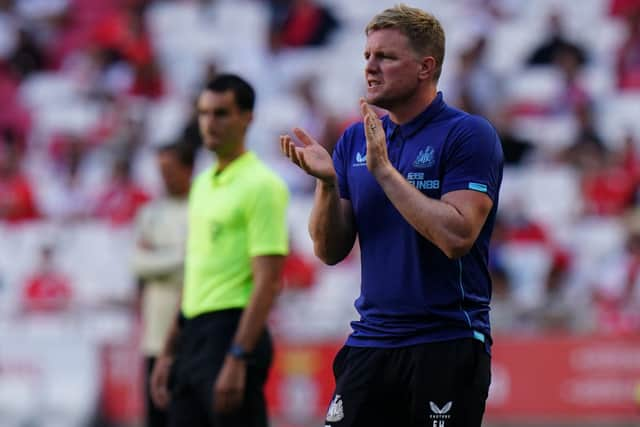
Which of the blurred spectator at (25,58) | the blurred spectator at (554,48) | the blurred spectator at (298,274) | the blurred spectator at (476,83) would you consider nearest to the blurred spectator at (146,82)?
the blurred spectator at (25,58)

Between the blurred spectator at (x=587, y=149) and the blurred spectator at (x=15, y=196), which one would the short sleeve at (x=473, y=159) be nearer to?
the blurred spectator at (x=587, y=149)

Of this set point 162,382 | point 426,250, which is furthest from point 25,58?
point 426,250

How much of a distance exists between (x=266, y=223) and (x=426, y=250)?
187 centimetres

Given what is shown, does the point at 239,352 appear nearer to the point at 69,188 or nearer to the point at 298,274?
the point at 298,274

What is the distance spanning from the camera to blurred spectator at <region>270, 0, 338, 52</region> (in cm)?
1616

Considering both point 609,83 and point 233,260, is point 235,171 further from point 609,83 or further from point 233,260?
point 609,83

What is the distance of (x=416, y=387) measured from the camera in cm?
445

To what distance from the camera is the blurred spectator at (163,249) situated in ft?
24.8

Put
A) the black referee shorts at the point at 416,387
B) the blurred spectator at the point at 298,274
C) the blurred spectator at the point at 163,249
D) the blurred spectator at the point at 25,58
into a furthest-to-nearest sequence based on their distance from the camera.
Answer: the blurred spectator at the point at 25,58 < the blurred spectator at the point at 298,274 < the blurred spectator at the point at 163,249 < the black referee shorts at the point at 416,387

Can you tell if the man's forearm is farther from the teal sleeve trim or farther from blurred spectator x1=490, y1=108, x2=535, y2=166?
blurred spectator x1=490, y1=108, x2=535, y2=166

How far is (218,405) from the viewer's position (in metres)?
6.15

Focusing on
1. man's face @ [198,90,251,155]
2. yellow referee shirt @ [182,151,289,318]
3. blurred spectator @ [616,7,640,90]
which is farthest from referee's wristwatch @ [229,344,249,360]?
blurred spectator @ [616,7,640,90]

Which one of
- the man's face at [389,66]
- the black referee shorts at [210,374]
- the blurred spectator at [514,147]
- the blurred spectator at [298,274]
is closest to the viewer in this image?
the man's face at [389,66]

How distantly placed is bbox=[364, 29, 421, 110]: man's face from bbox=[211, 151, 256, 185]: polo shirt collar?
197 centimetres
